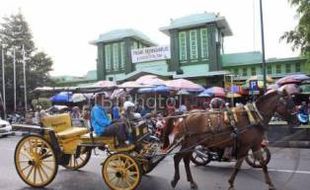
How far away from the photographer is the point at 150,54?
34031mm

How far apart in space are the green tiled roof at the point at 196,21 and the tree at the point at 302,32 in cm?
1584

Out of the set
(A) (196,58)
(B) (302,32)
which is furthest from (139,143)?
(A) (196,58)

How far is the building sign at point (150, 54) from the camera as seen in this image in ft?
110

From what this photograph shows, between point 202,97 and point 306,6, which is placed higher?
point 306,6

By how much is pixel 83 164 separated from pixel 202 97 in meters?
17.2

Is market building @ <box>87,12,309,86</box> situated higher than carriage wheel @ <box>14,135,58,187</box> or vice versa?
market building @ <box>87,12,309,86</box>

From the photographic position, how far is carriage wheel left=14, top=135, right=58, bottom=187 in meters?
9.54

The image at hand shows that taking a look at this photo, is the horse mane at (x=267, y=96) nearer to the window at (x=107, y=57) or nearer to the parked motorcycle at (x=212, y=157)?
the parked motorcycle at (x=212, y=157)

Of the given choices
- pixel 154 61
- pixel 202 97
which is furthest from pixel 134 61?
pixel 202 97

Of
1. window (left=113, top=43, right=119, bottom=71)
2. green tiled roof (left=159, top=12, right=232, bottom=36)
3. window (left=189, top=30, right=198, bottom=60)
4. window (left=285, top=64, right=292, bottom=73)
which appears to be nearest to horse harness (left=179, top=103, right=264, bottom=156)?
window (left=285, top=64, right=292, bottom=73)

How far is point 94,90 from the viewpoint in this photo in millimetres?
10602

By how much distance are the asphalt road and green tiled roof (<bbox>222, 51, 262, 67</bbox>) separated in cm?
2056

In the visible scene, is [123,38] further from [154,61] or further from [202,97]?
[202,97]

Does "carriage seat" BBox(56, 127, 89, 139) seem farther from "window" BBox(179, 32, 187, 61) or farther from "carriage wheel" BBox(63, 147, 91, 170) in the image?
"window" BBox(179, 32, 187, 61)
